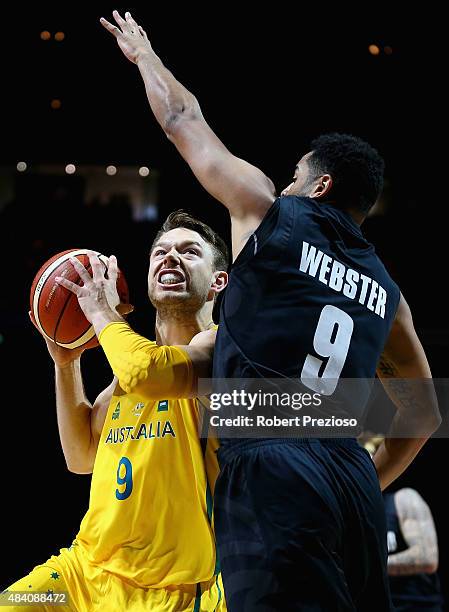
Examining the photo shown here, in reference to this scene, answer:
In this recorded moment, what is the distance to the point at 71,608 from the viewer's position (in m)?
3.11

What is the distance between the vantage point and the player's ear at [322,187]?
8.82 feet

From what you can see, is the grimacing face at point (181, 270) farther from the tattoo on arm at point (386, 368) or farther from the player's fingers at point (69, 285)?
the tattoo on arm at point (386, 368)

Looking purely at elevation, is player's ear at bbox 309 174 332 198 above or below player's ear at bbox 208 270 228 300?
below

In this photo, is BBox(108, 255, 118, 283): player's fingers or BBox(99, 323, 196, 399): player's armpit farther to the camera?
BBox(108, 255, 118, 283): player's fingers

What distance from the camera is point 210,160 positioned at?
255 cm

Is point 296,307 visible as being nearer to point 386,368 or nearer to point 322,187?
point 322,187

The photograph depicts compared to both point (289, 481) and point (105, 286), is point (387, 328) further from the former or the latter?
point (105, 286)

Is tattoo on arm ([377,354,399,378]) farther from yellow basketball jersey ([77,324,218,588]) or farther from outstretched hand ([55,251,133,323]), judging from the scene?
outstretched hand ([55,251,133,323])

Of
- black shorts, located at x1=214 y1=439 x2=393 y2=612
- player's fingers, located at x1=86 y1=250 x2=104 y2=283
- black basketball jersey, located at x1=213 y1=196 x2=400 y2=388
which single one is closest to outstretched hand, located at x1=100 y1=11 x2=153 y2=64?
player's fingers, located at x1=86 y1=250 x2=104 y2=283

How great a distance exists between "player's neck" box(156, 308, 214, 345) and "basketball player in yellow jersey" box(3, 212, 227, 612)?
0.36 feet

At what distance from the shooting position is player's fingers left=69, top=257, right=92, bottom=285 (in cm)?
A: 320

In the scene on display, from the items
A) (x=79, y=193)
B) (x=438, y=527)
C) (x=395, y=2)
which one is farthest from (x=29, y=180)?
(x=438, y=527)

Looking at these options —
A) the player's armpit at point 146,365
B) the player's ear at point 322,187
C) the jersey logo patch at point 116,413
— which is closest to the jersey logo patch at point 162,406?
the jersey logo patch at point 116,413

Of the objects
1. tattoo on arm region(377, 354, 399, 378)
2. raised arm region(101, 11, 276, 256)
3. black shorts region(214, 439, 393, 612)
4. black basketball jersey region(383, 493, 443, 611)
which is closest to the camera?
black shorts region(214, 439, 393, 612)
